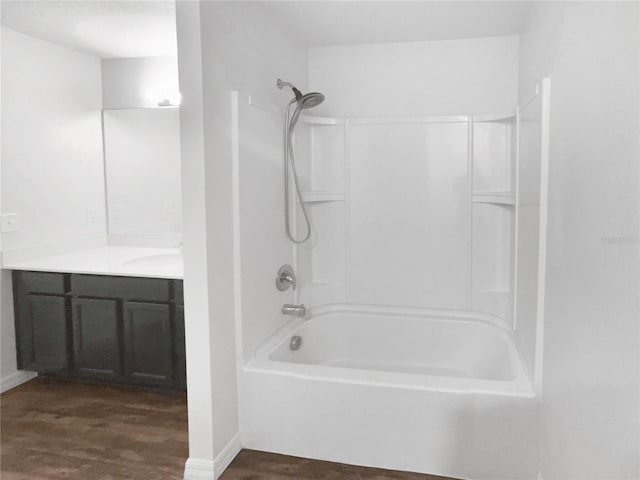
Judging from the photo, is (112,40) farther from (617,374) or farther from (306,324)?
(617,374)

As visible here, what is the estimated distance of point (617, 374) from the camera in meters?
1.27

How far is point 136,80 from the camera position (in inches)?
159

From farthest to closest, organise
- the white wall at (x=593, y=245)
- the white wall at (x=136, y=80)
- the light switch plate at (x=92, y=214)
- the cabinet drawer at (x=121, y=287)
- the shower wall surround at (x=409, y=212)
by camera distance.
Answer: the light switch plate at (x=92, y=214), the white wall at (x=136, y=80), the shower wall surround at (x=409, y=212), the cabinet drawer at (x=121, y=287), the white wall at (x=593, y=245)

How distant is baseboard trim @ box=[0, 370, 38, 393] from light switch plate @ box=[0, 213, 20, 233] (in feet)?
3.02

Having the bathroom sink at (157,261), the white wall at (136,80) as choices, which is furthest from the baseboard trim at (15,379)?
the white wall at (136,80)

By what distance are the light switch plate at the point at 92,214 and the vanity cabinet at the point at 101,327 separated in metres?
0.70

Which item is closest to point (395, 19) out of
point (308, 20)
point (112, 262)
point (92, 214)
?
point (308, 20)

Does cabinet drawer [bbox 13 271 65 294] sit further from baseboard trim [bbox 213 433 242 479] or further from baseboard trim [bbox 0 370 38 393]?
baseboard trim [bbox 213 433 242 479]

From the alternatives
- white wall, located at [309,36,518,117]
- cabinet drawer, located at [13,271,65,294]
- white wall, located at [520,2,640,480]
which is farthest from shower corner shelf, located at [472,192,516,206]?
cabinet drawer, located at [13,271,65,294]

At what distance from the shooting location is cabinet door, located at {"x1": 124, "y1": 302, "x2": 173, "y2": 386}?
3285 millimetres

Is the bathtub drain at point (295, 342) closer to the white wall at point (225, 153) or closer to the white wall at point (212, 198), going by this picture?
the white wall at point (225, 153)

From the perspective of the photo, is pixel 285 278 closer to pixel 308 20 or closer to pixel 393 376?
pixel 393 376

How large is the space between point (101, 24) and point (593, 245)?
9.62 feet

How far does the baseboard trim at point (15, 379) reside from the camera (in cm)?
356
